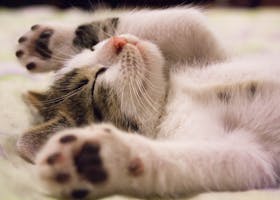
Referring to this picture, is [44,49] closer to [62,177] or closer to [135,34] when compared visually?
[135,34]

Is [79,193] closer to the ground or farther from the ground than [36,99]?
farther from the ground

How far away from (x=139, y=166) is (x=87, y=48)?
1.84 ft

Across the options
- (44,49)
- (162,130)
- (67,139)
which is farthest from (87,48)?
(67,139)

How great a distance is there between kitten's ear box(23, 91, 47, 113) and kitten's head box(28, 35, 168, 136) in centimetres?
3

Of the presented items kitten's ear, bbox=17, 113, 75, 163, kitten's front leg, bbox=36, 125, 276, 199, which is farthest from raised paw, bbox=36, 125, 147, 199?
kitten's ear, bbox=17, 113, 75, 163

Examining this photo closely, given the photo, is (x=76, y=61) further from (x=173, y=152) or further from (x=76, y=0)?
(x=76, y=0)

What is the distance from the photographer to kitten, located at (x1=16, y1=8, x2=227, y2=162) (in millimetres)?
935

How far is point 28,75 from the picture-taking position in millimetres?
1327

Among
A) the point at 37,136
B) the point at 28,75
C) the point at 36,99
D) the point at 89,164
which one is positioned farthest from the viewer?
the point at 28,75

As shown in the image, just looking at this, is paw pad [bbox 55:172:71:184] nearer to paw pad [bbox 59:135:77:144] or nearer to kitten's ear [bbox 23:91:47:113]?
paw pad [bbox 59:135:77:144]

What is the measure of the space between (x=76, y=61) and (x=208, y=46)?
0.35 meters

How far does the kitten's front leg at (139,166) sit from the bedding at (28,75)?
0.09 feet

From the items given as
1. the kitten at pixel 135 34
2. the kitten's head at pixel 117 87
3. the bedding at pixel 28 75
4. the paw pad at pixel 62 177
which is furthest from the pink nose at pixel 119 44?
the paw pad at pixel 62 177

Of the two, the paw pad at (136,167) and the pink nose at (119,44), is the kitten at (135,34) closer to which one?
the pink nose at (119,44)
